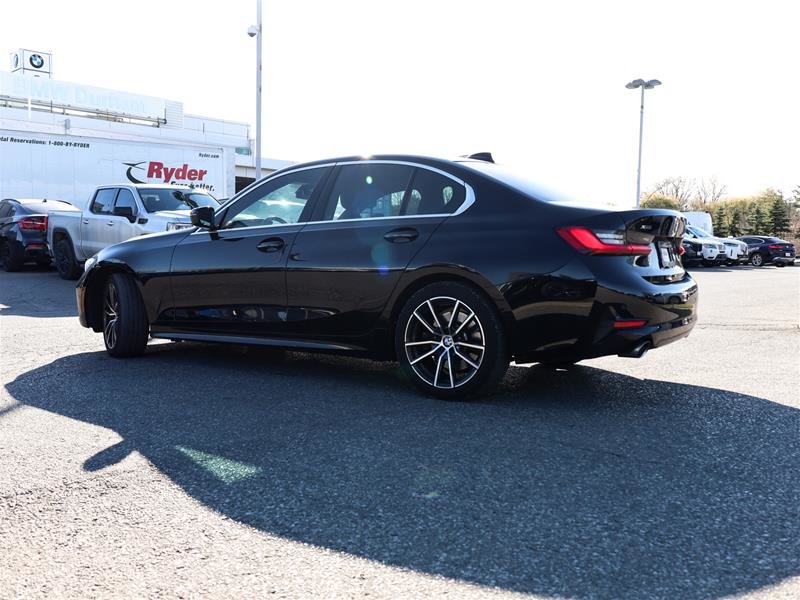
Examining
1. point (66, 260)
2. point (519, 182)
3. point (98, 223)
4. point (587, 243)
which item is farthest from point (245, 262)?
point (66, 260)

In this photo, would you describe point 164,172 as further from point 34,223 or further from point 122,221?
point 122,221

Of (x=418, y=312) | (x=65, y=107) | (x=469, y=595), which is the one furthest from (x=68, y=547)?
(x=65, y=107)

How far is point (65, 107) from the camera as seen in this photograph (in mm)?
54969

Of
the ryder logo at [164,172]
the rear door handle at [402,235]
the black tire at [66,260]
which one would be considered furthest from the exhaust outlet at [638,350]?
the ryder logo at [164,172]

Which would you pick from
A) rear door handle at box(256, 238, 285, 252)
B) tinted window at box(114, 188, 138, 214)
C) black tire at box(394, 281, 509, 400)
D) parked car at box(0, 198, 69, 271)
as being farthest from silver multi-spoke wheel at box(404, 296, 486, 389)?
parked car at box(0, 198, 69, 271)

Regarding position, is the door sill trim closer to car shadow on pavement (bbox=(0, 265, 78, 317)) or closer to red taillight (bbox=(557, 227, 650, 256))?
red taillight (bbox=(557, 227, 650, 256))

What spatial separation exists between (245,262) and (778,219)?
6158cm

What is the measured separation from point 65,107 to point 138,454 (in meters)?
58.4

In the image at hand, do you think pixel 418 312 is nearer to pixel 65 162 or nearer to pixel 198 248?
pixel 198 248

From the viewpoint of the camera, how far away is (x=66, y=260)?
1424 cm

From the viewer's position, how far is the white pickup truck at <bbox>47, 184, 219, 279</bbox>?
12070 mm

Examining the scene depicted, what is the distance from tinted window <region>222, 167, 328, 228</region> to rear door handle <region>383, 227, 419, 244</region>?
2.82ft

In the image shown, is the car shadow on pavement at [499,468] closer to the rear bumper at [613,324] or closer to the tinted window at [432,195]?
the rear bumper at [613,324]

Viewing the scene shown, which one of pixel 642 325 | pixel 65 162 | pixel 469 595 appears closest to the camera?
pixel 469 595
